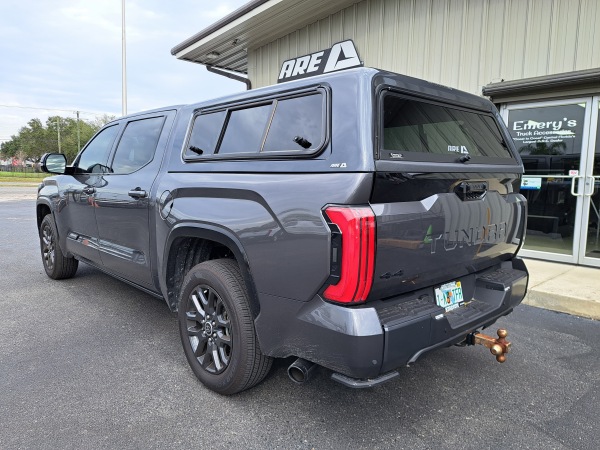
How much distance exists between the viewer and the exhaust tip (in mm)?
2240

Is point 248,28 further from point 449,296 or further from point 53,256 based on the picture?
point 449,296

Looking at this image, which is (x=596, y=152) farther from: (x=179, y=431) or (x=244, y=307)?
(x=179, y=431)

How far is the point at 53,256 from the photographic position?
5426 mm

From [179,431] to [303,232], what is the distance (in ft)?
4.44

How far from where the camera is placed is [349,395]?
2.84m

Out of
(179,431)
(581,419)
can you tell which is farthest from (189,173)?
(581,419)

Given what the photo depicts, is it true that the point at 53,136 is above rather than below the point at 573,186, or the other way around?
above

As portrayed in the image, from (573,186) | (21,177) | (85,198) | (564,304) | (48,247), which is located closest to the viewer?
(85,198)

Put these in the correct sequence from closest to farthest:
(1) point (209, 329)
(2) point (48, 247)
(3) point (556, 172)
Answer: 1. (1) point (209, 329)
2. (2) point (48, 247)
3. (3) point (556, 172)

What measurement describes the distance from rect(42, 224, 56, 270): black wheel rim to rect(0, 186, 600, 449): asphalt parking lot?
1.52 metres

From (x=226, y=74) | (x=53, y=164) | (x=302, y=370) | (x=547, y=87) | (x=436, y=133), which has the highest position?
(x=226, y=74)

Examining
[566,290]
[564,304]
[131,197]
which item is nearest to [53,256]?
[131,197]

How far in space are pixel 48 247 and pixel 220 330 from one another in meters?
3.92

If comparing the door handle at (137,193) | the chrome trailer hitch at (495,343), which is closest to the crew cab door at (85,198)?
A: the door handle at (137,193)
